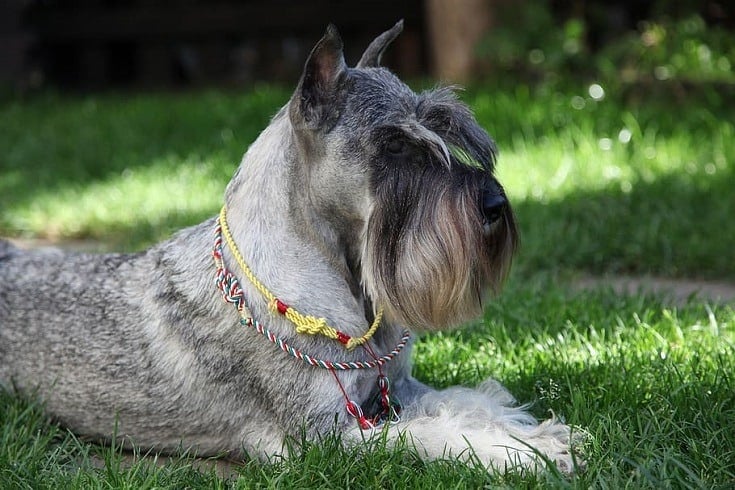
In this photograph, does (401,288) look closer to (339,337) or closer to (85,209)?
(339,337)

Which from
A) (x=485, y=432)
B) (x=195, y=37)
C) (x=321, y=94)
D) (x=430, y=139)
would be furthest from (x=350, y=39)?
(x=485, y=432)

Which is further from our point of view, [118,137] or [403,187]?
[118,137]

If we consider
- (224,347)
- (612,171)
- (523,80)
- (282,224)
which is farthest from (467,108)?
(523,80)

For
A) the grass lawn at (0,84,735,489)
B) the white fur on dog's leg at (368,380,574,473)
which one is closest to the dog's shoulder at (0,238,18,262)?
the grass lawn at (0,84,735,489)

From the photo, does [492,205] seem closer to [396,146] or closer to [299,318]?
[396,146]

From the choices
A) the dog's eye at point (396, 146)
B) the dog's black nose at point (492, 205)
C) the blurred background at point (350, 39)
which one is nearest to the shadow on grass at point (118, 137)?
the blurred background at point (350, 39)

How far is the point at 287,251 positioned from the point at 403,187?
0.46 meters

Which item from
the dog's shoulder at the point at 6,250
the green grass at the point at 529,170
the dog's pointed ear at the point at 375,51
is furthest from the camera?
the green grass at the point at 529,170

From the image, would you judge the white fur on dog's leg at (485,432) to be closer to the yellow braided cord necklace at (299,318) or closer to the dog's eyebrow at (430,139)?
the yellow braided cord necklace at (299,318)

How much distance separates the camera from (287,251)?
132 inches

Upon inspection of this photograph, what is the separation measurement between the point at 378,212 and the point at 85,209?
13.8 feet

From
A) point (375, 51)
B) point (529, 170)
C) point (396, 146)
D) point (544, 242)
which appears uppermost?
point (375, 51)

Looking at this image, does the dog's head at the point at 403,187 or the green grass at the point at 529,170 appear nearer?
the dog's head at the point at 403,187

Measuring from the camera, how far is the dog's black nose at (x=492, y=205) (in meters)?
3.17
